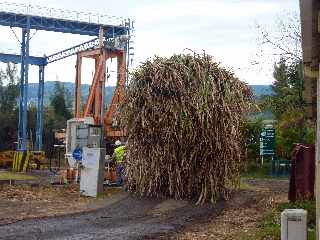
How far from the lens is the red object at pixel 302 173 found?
46.7 ft

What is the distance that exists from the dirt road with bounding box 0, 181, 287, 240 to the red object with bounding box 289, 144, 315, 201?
41.3 inches

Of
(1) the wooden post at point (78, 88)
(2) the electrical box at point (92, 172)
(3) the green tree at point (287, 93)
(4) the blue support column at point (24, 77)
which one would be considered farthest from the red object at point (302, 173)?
(4) the blue support column at point (24, 77)

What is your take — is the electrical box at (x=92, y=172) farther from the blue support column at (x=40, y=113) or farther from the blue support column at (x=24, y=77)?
the blue support column at (x=40, y=113)

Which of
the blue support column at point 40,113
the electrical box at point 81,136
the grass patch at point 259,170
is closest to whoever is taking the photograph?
the electrical box at point 81,136

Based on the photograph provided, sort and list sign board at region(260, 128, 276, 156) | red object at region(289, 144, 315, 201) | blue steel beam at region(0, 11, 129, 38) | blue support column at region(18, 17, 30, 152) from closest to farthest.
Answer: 1. red object at region(289, 144, 315, 201)
2. sign board at region(260, 128, 276, 156)
3. blue steel beam at region(0, 11, 129, 38)
4. blue support column at region(18, 17, 30, 152)

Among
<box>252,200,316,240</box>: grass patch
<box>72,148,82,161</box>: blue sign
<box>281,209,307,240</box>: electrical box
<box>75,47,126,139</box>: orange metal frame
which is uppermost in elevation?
<box>75,47,126,139</box>: orange metal frame

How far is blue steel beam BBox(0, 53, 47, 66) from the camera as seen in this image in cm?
4616

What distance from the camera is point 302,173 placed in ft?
47.2

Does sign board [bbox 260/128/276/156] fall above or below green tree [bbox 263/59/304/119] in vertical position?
below

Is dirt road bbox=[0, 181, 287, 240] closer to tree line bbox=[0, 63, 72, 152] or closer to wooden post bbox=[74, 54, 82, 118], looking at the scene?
wooden post bbox=[74, 54, 82, 118]

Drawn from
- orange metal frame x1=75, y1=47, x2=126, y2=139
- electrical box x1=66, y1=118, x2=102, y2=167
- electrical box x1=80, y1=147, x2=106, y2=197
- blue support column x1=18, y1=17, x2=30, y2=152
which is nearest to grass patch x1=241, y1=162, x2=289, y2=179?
orange metal frame x1=75, y1=47, x2=126, y2=139

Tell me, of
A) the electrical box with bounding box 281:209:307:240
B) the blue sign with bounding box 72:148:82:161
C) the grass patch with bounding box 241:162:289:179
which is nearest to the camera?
the electrical box with bounding box 281:209:307:240

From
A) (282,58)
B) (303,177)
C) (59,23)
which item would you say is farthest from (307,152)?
(59,23)

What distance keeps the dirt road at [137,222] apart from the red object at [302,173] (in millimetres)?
1050
